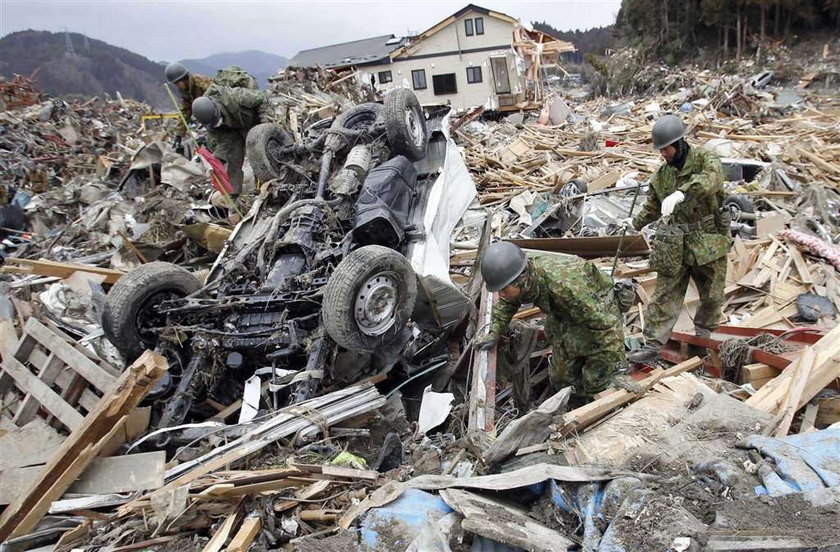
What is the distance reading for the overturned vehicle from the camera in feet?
12.5

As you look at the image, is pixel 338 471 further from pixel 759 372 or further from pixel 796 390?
pixel 759 372

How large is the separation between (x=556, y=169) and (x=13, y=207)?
8865mm

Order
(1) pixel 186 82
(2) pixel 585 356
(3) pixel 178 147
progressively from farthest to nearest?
(3) pixel 178 147
(1) pixel 186 82
(2) pixel 585 356

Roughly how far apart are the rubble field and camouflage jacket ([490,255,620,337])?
54cm

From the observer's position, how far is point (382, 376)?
166 inches

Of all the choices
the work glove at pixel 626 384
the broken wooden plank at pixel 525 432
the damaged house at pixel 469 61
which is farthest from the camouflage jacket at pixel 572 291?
the damaged house at pixel 469 61

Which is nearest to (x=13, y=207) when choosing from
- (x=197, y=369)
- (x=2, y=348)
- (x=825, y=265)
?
(x=2, y=348)

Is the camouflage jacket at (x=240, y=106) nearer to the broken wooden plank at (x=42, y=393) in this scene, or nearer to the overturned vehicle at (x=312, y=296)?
the overturned vehicle at (x=312, y=296)

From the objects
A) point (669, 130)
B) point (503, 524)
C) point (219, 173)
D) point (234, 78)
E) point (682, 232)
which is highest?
point (234, 78)

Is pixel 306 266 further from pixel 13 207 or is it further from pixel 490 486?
pixel 13 207

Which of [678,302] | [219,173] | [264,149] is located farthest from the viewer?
[219,173]

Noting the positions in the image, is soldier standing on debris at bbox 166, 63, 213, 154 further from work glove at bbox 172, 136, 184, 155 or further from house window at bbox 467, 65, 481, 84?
house window at bbox 467, 65, 481, 84

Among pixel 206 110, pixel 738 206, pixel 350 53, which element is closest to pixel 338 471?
pixel 206 110

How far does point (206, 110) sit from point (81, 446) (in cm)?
475
